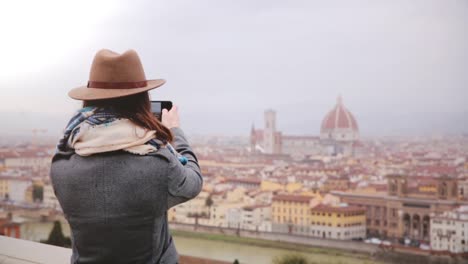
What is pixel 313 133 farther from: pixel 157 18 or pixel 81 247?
pixel 81 247

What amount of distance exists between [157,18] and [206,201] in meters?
2.06

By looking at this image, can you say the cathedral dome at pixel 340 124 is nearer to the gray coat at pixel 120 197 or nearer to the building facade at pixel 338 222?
the building facade at pixel 338 222

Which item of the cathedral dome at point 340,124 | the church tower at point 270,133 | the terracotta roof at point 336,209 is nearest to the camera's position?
the cathedral dome at point 340,124

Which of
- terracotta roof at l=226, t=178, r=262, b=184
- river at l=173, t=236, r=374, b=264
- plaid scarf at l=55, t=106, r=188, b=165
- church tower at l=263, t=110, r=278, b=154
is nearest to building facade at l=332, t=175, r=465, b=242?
river at l=173, t=236, r=374, b=264

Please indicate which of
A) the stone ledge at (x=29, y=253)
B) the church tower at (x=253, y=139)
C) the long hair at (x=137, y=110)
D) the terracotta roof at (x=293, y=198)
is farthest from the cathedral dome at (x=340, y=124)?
the long hair at (x=137, y=110)

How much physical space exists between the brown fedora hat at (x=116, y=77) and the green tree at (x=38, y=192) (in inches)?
249

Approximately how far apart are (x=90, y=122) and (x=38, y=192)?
6387 mm

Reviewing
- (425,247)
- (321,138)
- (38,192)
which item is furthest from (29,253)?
(38,192)

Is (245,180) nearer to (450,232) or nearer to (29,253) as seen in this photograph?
(450,232)

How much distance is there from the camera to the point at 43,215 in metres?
6.82

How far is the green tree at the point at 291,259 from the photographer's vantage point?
17.0ft

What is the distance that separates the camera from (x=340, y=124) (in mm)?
5391

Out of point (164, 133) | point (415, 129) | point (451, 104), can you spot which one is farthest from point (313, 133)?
point (164, 133)

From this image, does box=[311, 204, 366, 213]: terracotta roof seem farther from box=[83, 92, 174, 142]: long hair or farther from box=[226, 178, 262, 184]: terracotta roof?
box=[83, 92, 174, 142]: long hair
